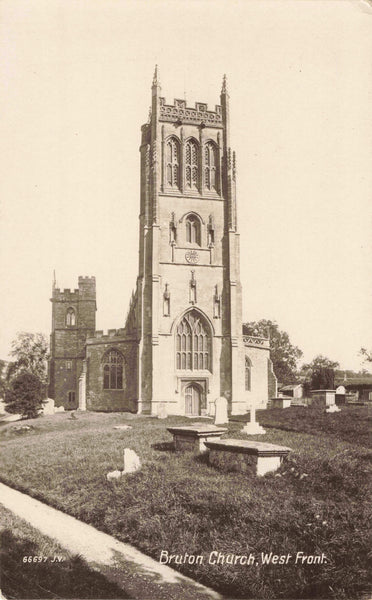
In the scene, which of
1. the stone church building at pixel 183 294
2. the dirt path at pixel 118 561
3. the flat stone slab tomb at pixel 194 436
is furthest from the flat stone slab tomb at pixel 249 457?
the stone church building at pixel 183 294

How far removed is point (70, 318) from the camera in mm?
50094

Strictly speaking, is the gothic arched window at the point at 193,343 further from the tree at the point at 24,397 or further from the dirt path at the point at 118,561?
the dirt path at the point at 118,561

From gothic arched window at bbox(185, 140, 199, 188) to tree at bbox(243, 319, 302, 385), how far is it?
81.3 feet

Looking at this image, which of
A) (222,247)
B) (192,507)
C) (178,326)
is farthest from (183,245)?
(192,507)

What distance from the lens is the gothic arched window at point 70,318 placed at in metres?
49.7

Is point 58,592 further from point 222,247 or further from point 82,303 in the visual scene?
point 82,303

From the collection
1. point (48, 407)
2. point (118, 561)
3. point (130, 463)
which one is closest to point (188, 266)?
point (48, 407)

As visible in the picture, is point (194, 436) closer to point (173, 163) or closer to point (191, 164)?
point (173, 163)

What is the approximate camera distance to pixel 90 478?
32.6ft

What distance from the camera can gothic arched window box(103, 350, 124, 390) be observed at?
1372 inches

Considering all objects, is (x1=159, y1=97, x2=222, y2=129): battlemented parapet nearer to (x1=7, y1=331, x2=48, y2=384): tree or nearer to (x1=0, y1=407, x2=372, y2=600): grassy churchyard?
(x1=7, y1=331, x2=48, y2=384): tree

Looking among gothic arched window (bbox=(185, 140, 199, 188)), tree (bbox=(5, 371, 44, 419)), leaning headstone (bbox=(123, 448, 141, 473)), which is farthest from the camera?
gothic arched window (bbox=(185, 140, 199, 188))

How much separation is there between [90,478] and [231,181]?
27.3 metres

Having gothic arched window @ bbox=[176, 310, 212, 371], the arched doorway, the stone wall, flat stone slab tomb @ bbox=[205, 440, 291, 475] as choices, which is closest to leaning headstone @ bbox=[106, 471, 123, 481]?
flat stone slab tomb @ bbox=[205, 440, 291, 475]
